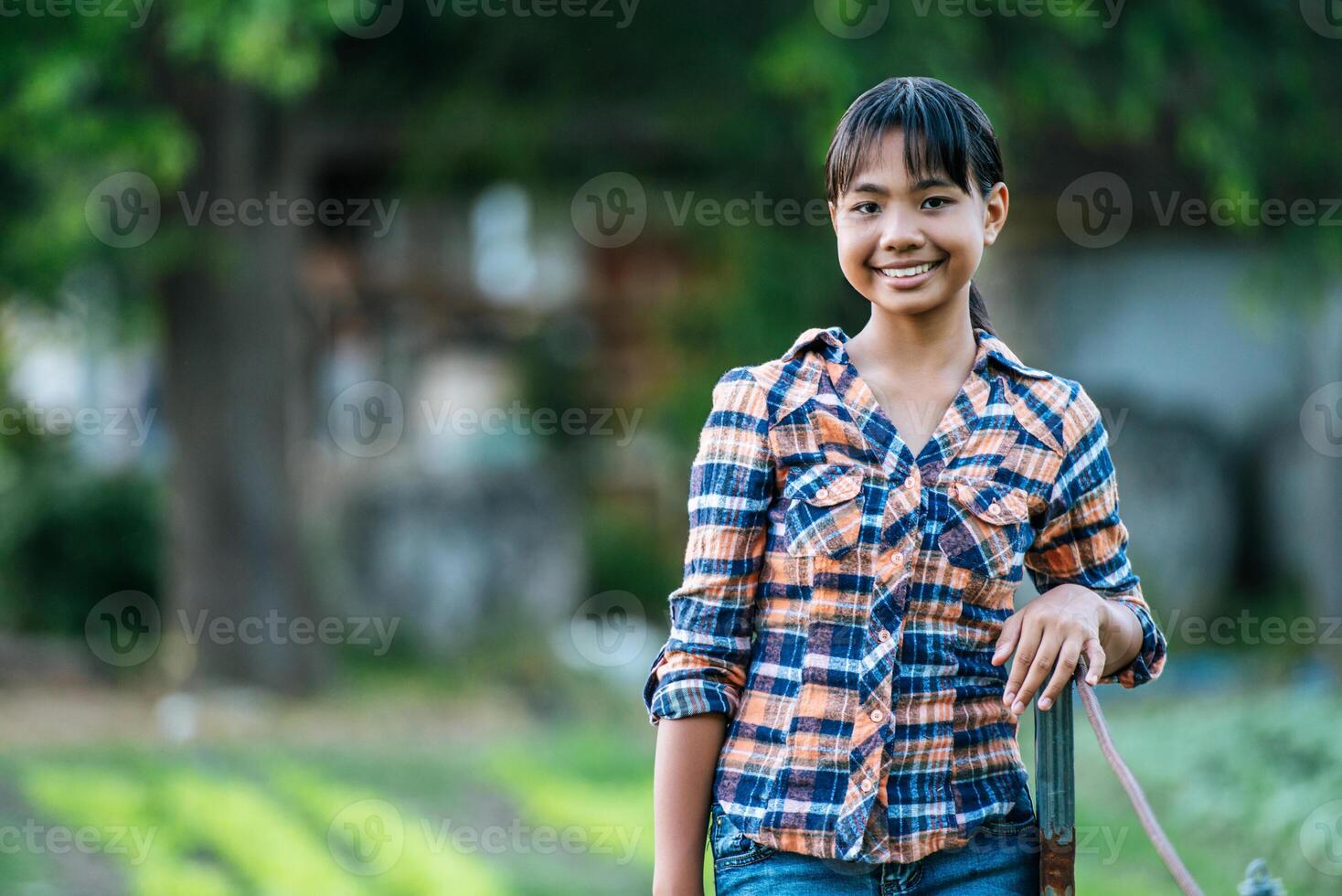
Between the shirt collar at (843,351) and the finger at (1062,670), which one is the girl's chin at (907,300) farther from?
the finger at (1062,670)

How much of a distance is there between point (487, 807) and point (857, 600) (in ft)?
14.1

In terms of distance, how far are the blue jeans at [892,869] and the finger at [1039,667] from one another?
17 centimetres

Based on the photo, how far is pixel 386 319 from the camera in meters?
14.2

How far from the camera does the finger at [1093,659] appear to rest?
1722 mm

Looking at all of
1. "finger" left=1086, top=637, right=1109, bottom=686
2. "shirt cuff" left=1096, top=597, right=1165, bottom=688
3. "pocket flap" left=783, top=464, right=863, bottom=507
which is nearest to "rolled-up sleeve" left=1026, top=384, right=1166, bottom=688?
"shirt cuff" left=1096, top=597, right=1165, bottom=688

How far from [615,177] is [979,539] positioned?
772 cm

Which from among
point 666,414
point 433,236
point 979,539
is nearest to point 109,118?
point 666,414

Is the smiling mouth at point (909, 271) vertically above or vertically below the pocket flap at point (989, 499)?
above

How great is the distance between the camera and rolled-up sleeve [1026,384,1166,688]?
6.14 feet

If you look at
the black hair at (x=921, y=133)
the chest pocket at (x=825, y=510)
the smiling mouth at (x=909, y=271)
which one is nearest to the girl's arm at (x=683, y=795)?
the chest pocket at (x=825, y=510)

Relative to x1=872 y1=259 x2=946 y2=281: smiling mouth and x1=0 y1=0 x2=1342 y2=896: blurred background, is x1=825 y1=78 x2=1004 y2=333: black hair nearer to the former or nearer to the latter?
x1=872 y1=259 x2=946 y2=281: smiling mouth

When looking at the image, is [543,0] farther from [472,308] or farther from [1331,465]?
[472,308]

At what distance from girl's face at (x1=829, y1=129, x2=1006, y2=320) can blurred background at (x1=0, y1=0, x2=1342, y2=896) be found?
3225mm

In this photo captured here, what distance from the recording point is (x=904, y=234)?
1.82 m
